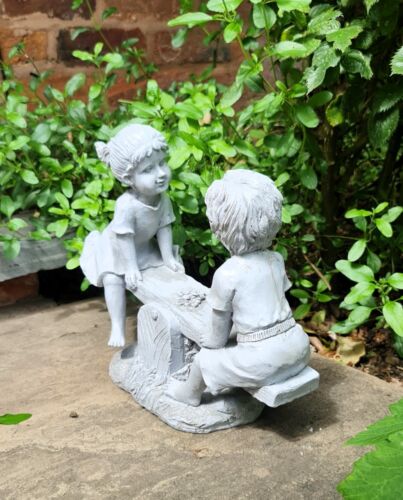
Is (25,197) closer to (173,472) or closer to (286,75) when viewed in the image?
(286,75)

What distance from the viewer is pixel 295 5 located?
2.21 metres

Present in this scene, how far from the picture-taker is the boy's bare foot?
6.69 feet

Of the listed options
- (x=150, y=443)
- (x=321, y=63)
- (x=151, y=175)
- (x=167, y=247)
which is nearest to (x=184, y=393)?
(x=150, y=443)

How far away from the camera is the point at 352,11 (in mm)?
2506

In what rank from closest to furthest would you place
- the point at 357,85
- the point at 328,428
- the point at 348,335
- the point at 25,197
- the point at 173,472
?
the point at 173,472
the point at 328,428
the point at 357,85
the point at 348,335
the point at 25,197

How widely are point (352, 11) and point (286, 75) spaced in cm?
34

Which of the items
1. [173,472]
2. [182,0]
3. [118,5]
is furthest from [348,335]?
[118,5]

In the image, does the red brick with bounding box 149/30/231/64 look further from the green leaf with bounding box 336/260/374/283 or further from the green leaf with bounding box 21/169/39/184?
the green leaf with bounding box 336/260/374/283

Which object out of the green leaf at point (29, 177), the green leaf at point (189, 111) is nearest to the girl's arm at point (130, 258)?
the green leaf at point (189, 111)

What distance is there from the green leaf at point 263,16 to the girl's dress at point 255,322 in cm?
93

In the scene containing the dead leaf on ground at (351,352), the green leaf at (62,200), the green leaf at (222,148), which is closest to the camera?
the green leaf at (222,148)

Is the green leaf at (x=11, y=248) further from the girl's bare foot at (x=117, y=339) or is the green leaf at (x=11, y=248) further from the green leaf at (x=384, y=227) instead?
the green leaf at (x=384, y=227)

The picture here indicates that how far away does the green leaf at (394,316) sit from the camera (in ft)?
7.12

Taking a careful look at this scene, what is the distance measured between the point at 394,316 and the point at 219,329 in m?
0.65
